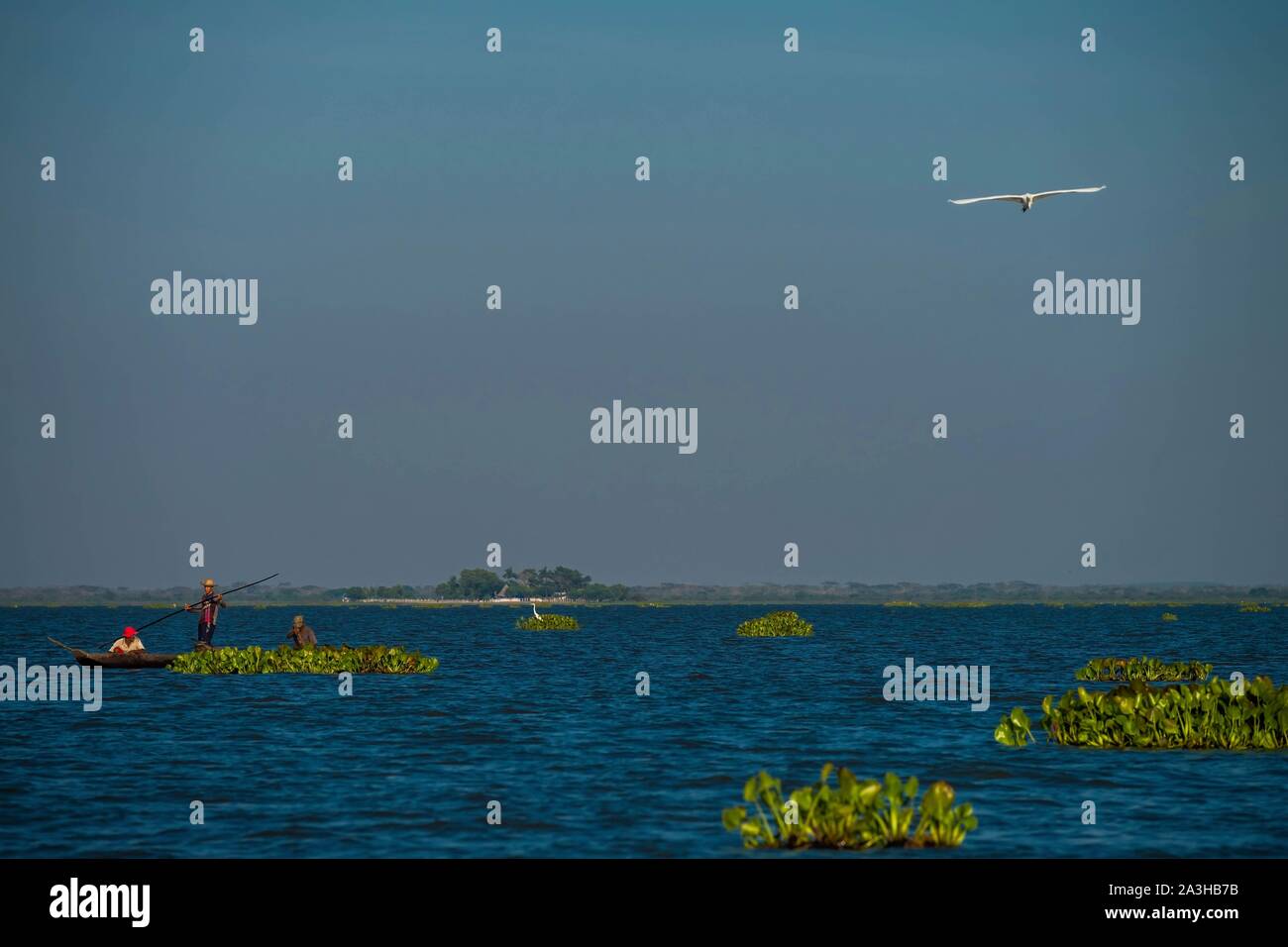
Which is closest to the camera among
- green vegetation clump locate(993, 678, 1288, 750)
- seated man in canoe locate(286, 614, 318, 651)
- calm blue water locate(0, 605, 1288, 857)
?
calm blue water locate(0, 605, 1288, 857)

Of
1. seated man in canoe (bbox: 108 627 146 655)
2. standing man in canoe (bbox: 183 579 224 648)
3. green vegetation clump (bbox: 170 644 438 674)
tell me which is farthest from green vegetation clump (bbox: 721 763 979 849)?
seated man in canoe (bbox: 108 627 146 655)

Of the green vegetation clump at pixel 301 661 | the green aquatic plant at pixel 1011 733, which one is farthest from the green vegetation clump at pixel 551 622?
the green aquatic plant at pixel 1011 733

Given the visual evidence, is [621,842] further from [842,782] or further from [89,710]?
[89,710]

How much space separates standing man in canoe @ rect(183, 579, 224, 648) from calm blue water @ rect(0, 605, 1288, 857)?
2.41 m

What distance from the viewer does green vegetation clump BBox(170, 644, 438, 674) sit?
196ft

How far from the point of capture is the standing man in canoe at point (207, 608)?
Answer: 55125 mm

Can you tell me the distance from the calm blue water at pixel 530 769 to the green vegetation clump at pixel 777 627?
52939mm

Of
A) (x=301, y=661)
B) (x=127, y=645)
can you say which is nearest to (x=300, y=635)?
(x=301, y=661)

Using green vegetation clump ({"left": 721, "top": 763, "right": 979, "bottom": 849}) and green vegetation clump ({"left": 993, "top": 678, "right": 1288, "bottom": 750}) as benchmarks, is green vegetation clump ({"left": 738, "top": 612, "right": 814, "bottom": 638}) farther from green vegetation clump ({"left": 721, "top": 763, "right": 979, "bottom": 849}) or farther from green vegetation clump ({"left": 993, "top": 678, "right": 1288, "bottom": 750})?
green vegetation clump ({"left": 721, "top": 763, "right": 979, "bottom": 849})

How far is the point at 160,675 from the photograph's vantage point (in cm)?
6091

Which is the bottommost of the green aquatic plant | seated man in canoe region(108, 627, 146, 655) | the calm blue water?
the calm blue water

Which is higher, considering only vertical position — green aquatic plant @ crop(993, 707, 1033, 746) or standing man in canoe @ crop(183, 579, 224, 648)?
standing man in canoe @ crop(183, 579, 224, 648)

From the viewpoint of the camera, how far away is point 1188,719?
34844 mm

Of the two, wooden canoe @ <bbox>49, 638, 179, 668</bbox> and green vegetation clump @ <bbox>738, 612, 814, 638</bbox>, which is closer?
wooden canoe @ <bbox>49, 638, 179, 668</bbox>
